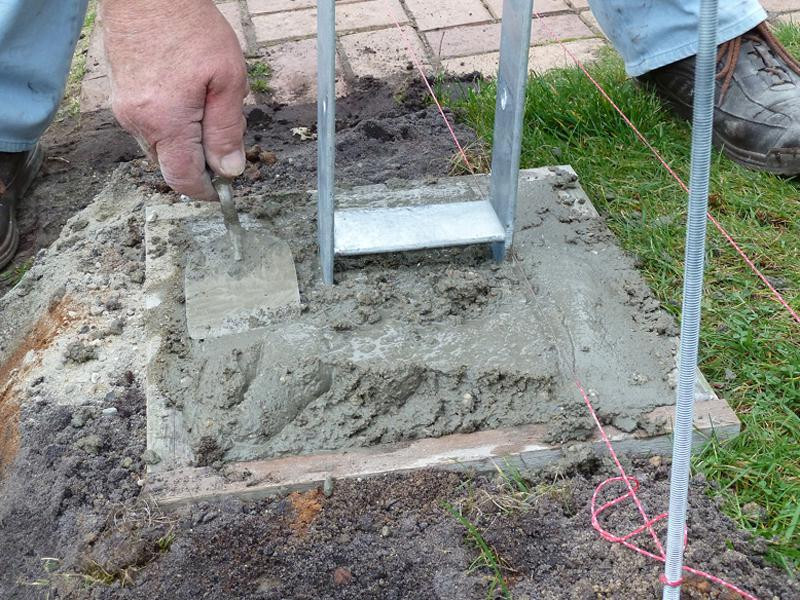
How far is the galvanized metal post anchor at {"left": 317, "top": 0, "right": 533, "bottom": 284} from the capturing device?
178cm

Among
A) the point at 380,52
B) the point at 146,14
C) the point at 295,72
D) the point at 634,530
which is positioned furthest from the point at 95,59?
the point at 634,530

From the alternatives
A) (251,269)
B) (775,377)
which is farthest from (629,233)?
(251,269)

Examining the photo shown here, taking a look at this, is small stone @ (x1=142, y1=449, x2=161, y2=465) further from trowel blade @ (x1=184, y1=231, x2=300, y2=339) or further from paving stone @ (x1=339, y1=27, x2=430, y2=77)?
paving stone @ (x1=339, y1=27, x2=430, y2=77)

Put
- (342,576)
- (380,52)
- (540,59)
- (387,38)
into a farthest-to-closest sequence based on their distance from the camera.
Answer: (387,38), (380,52), (540,59), (342,576)

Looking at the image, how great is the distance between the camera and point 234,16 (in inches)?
150

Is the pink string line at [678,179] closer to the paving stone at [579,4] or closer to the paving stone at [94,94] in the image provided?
the paving stone at [579,4]

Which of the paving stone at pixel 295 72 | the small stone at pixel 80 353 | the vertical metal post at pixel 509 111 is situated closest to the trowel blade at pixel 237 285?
the small stone at pixel 80 353

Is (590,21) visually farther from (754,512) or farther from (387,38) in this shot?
(754,512)

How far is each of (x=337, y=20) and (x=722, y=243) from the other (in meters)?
2.10

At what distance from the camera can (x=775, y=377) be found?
1.77 meters

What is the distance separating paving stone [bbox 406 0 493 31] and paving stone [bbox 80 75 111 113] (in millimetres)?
1321

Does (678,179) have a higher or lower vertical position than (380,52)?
higher

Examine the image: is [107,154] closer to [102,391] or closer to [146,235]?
[146,235]

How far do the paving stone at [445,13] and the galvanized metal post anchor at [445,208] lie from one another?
5.62 ft
